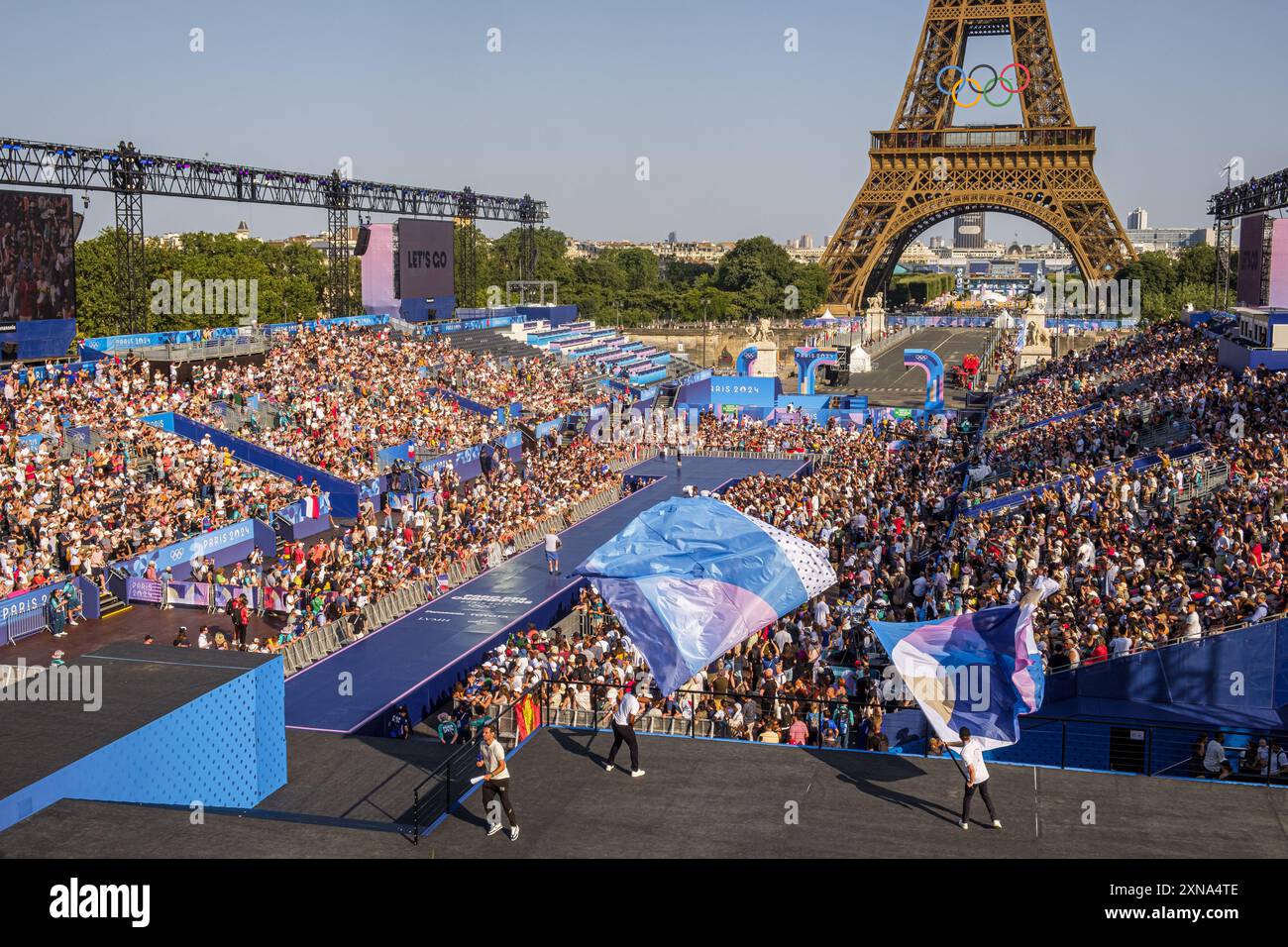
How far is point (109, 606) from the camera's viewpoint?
79.5 feet

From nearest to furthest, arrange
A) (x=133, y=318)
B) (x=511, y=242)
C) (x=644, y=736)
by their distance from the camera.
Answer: (x=644, y=736) → (x=133, y=318) → (x=511, y=242)

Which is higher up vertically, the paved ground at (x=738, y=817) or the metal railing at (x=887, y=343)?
the metal railing at (x=887, y=343)

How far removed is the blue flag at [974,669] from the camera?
11.7 metres

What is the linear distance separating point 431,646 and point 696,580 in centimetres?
888

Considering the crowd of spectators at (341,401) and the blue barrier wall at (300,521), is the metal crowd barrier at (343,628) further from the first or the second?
the crowd of spectators at (341,401)

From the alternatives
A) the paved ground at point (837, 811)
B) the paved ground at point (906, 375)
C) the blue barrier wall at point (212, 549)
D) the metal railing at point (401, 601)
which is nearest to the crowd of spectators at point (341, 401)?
the blue barrier wall at point (212, 549)

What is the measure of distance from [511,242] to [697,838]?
388 feet

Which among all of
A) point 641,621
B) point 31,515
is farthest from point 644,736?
point 31,515

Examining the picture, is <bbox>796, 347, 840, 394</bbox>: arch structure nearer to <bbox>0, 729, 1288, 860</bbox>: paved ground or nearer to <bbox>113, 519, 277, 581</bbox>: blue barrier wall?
<bbox>113, 519, 277, 581</bbox>: blue barrier wall

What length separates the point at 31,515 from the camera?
80.4 feet

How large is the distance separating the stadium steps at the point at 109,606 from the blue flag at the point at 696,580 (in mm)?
13991

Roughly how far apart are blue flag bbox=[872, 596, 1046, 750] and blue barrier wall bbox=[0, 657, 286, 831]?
21.4 ft

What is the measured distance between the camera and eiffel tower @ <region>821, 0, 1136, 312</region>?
80812 millimetres
